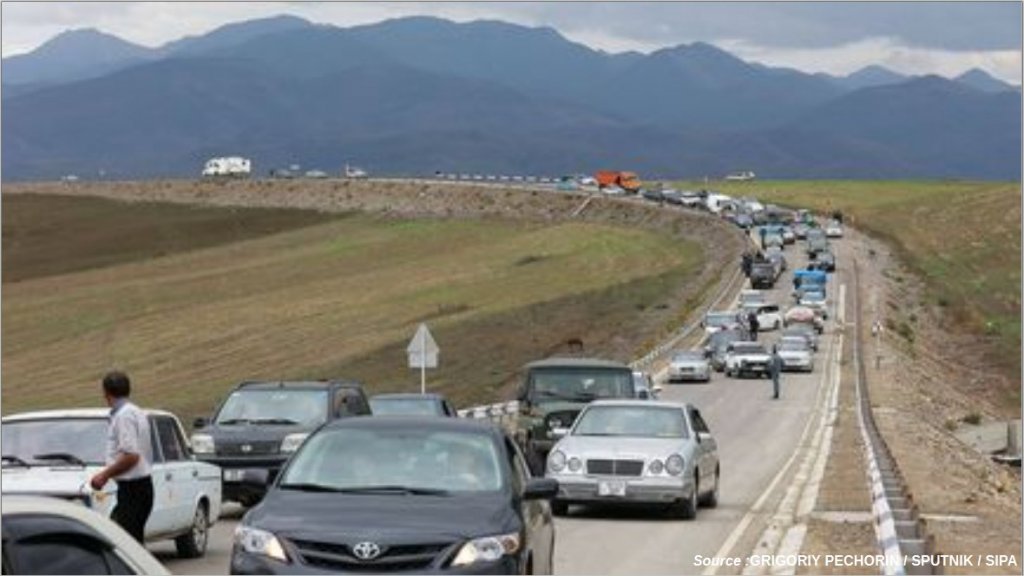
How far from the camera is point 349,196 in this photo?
14500 centimetres

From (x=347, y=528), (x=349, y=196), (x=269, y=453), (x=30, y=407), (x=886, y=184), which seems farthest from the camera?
(x=886, y=184)

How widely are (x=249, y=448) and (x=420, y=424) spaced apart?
10612 mm

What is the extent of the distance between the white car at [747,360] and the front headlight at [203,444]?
44359 mm

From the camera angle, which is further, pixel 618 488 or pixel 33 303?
pixel 33 303

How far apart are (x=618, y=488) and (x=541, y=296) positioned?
6189 centimetres

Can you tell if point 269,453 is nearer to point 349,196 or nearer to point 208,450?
point 208,450

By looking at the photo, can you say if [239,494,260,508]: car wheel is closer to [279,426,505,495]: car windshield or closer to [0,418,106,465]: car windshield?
[0,418,106,465]: car windshield

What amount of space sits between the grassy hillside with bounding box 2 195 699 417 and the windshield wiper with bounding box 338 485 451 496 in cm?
4219

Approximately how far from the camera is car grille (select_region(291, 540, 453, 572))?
41.3 ft

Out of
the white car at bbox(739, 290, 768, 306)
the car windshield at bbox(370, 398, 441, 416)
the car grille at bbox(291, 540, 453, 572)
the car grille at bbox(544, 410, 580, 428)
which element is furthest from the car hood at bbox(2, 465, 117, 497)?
the white car at bbox(739, 290, 768, 306)

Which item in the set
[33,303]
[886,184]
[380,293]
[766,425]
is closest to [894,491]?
[766,425]

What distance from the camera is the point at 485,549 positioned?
12.8 meters

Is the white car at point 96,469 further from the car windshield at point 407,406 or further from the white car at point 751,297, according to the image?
the white car at point 751,297

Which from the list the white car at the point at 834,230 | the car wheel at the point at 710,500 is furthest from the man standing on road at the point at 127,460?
the white car at the point at 834,230
